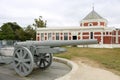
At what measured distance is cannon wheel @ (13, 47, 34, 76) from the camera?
33.3 ft

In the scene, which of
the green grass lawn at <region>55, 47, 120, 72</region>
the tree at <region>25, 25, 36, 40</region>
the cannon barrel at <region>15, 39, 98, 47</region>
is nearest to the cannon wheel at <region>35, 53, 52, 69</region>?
the cannon barrel at <region>15, 39, 98, 47</region>

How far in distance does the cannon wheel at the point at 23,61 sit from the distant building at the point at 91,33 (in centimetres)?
3340

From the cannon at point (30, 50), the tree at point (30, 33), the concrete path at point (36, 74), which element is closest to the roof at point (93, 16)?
the tree at point (30, 33)

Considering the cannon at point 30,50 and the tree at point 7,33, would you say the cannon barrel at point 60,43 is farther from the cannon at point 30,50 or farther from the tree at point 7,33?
the tree at point 7,33

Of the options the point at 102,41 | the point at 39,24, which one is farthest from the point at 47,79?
the point at 39,24

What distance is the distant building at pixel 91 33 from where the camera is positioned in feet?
150

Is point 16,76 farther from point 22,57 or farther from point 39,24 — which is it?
point 39,24

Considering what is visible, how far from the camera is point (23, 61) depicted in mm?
10453

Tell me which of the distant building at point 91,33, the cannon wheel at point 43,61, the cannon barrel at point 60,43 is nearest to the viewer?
the cannon barrel at point 60,43

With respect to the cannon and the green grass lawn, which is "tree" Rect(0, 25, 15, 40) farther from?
the cannon

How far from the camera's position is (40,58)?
11.6m

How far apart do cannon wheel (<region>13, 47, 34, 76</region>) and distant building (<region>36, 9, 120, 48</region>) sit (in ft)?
110

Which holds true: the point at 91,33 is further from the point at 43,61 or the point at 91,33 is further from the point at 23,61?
the point at 23,61

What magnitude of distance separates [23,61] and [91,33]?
36827 millimetres
